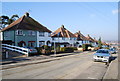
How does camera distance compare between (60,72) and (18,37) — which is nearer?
(60,72)

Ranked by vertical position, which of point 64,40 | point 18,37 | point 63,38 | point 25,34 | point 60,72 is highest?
point 63,38

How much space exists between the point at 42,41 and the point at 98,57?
22479mm

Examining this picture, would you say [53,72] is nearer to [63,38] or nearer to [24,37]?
[24,37]

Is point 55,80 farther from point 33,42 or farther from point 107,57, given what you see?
point 33,42

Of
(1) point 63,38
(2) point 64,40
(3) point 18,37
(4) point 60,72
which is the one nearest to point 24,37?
(3) point 18,37

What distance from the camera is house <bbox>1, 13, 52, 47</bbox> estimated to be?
29.3 m

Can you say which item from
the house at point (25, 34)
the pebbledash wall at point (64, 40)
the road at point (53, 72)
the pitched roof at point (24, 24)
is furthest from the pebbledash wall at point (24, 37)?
the road at point (53, 72)

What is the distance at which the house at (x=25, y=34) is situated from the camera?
2934cm

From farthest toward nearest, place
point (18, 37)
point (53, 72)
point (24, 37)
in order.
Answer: point (24, 37), point (18, 37), point (53, 72)

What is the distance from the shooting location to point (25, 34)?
30.6 metres

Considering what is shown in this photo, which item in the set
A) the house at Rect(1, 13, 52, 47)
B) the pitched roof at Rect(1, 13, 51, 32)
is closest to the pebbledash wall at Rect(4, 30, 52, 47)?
the house at Rect(1, 13, 52, 47)

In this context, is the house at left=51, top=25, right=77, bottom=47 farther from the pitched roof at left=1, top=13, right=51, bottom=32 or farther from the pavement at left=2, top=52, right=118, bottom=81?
the pavement at left=2, top=52, right=118, bottom=81

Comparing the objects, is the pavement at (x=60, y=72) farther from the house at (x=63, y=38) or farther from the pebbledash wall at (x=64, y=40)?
the pebbledash wall at (x=64, y=40)

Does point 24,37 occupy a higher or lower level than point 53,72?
higher
